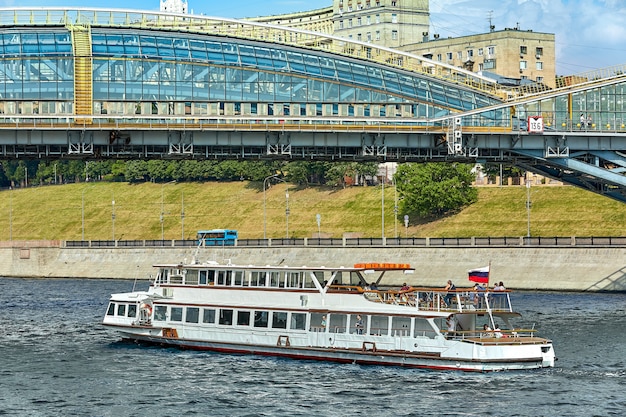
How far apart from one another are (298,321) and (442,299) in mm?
8624

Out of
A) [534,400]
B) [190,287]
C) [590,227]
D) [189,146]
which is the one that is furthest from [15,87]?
[590,227]

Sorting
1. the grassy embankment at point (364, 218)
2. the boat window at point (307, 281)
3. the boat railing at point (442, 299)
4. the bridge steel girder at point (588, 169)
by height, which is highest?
the bridge steel girder at point (588, 169)

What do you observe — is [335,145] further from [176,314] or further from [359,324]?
[359,324]

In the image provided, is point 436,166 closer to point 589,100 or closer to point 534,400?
point 589,100

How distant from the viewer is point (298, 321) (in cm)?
6975

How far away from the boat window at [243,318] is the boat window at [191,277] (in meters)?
4.09

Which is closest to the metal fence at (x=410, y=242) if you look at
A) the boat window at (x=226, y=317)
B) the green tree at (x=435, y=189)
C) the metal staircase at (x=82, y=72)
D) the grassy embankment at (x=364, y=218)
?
the grassy embankment at (x=364, y=218)

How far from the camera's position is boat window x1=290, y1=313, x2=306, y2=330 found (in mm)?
69562

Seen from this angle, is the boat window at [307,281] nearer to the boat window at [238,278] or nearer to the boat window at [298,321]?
the boat window at [298,321]

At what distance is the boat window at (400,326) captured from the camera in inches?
2594

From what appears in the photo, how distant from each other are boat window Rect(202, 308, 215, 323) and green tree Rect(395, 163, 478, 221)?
3634 inches

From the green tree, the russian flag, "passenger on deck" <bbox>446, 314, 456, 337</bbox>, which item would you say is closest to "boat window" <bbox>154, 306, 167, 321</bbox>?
"passenger on deck" <bbox>446, 314, 456, 337</bbox>

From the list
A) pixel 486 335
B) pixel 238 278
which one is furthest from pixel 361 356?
pixel 238 278

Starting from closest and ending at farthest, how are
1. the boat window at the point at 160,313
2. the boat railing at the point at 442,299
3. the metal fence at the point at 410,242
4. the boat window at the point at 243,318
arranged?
the boat railing at the point at 442,299 → the boat window at the point at 243,318 → the boat window at the point at 160,313 → the metal fence at the point at 410,242
